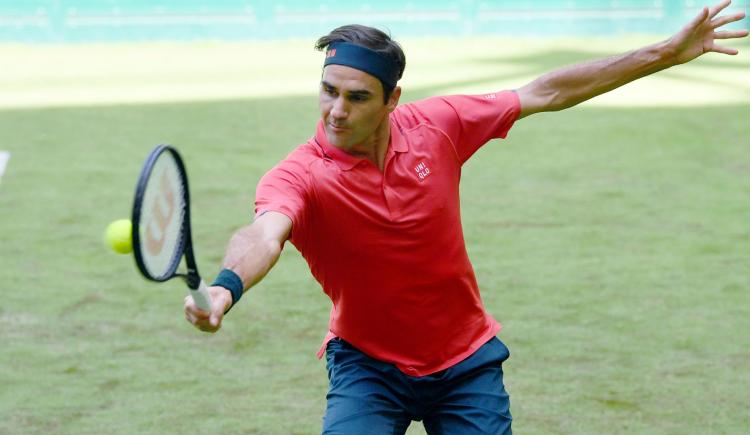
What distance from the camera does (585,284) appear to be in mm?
9469

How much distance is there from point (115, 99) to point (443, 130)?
14.3 metres

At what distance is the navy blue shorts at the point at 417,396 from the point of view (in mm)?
4789

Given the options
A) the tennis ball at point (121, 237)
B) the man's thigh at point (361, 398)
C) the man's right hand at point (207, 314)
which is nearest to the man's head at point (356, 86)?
the man's thigh at point (361, 398)

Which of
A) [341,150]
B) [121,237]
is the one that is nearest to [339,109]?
[341,150]

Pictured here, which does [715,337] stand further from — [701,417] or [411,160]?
[411,160]

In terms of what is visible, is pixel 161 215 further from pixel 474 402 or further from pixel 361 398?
pixel 474 402

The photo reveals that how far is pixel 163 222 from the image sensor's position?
3941mm

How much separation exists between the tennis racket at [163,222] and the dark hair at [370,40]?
94 cm

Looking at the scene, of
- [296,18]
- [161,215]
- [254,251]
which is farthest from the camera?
[296,18]

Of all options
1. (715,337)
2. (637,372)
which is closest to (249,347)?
(637,372)

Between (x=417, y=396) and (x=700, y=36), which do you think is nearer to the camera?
(x=417, y=396)

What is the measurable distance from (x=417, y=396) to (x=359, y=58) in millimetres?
1311

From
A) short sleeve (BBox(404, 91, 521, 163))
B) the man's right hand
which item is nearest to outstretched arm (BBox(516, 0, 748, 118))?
short sleeve (BBox(404, 91, 521, 163))

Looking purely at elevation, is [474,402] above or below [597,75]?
below
